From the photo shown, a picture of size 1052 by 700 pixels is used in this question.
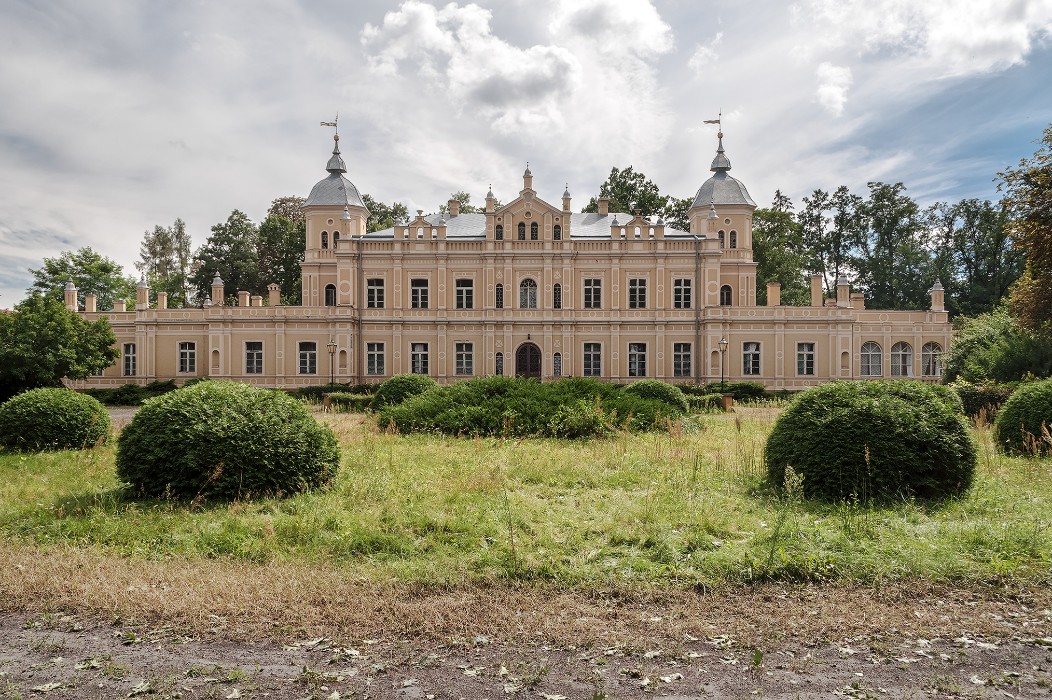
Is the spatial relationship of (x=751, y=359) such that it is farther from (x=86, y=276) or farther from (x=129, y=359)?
(x=86, y=276)

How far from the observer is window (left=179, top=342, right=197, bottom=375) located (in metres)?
34.7

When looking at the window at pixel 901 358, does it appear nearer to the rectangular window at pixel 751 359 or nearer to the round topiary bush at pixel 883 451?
the rectangular window at pixel 751 359

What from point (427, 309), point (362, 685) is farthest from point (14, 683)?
point (427, 309)

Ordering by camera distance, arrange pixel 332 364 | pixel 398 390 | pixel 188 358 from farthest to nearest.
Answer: pixel 188 358 < pixel 332 364 < pixel 398 390

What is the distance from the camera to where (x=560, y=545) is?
20.1 feet

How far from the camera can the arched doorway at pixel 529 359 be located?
3509cm

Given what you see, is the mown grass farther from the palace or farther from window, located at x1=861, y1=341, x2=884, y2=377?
window, located at x1=861, y1=341, x2=884, y2=377

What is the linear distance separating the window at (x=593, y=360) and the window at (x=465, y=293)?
277 inches

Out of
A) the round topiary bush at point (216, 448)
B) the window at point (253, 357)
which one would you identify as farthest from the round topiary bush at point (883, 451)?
the window at point (253, 357)

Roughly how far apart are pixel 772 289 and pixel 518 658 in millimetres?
34577

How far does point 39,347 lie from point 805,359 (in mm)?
34629

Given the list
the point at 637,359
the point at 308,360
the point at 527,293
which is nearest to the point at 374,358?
the point at 308,360

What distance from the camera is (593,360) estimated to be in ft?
115

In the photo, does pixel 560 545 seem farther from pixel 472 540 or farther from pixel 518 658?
pixel 518 658
